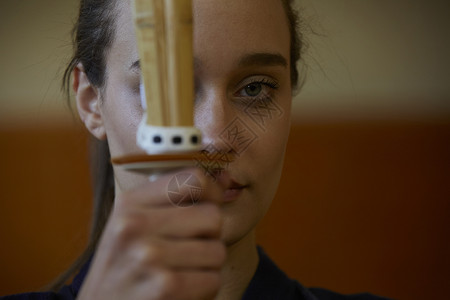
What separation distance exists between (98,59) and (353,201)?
48 cm

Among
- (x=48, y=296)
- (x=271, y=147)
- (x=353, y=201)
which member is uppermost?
(x=271, y=147)

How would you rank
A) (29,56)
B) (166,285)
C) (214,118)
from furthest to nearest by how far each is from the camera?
(29,56) < (214,118) < (166,285)

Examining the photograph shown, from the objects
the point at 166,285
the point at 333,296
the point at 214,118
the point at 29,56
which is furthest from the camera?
the point at 29,56

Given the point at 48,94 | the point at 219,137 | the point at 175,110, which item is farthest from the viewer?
the point at 48,94

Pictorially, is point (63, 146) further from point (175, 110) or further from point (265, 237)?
point (175, 110)

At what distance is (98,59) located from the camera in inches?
14.2

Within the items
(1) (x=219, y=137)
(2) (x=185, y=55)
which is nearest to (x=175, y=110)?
(2) (x=185, y=55)

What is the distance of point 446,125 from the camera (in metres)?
0.75

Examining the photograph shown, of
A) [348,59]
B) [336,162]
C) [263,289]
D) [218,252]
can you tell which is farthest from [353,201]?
[218,252]

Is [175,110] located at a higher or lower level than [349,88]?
higher

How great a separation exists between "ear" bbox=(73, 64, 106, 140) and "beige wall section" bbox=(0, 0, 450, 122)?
29 centimetres

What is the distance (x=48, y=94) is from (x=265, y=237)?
341 millimetres

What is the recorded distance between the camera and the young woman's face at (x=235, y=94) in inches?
11.8

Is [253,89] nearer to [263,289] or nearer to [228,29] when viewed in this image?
[228,29]
